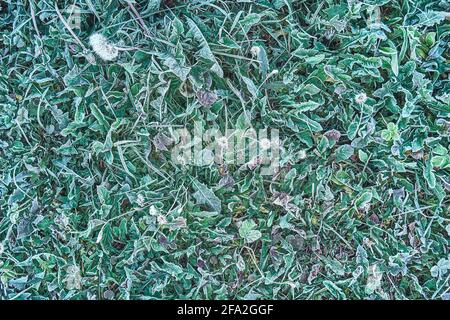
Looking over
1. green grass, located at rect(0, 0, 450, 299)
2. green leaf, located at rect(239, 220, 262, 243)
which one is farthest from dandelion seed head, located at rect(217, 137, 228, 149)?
green leaf, located at rect(239, 220, 262, 243)

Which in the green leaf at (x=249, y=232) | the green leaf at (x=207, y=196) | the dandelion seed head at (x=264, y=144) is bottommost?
the green leaf at (x=249, y=232)

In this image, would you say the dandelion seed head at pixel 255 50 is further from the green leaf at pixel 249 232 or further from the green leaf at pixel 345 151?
the green leaf at pixel 249 232

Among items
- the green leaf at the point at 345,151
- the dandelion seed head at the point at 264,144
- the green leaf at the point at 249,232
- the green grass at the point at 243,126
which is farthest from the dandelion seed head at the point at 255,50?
the green leaf at the point at 249,232

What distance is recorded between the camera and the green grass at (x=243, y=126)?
1.32m

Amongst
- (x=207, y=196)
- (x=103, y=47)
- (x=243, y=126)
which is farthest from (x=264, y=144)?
(x=103, y=47)

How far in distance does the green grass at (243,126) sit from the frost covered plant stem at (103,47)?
2 cm

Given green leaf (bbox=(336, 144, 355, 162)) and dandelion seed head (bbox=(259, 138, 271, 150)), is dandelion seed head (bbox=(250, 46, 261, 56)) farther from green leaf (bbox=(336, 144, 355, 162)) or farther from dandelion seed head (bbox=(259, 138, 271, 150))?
green leaf (bbox=(336, 144, 355, 162))

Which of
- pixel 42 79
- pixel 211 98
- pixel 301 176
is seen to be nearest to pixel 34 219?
pixel 42 79

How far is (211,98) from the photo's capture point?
52.3 inches

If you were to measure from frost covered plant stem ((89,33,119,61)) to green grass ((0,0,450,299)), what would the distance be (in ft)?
0.05

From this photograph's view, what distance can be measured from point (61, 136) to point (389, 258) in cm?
108

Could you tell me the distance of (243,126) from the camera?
1.33 m

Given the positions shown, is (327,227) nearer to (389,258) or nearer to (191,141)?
(389,258)

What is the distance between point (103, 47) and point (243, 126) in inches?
19.2
